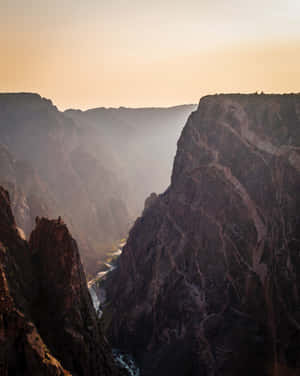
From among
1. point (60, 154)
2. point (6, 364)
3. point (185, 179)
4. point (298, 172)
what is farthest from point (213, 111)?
point (60, 154)

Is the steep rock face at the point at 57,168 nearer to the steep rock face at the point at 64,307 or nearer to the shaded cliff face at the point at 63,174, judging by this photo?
the shaded cliff face at the point at 63,174

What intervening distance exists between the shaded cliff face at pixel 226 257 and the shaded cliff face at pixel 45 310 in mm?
13705

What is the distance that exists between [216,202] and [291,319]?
1886 cm

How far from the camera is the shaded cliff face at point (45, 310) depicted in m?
25.2

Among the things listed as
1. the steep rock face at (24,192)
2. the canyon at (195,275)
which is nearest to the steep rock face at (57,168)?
the steep rock face at (24,192)

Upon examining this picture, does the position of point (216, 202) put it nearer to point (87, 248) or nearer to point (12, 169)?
point (87, 248)

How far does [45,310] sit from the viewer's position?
3170cm

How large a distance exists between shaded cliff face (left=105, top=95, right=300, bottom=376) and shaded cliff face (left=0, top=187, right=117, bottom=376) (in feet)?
45.0

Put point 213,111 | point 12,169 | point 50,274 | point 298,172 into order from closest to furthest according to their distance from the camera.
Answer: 1. point 50,274
2. point 298,172
3. point 213,111
4. point 12,169

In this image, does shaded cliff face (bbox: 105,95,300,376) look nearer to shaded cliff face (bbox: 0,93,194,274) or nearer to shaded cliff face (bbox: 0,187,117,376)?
shaded cliff face (bbox: 0,187,117,376)

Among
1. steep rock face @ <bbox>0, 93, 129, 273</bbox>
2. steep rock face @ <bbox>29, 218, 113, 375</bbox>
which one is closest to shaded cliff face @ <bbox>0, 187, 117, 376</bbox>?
steep rock face @ <bbox>29, 218, 113, 375</bbox>

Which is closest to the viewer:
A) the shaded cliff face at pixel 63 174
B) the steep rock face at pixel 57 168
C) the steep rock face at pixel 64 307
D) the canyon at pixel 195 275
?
the steep rock face at pixel 64 307

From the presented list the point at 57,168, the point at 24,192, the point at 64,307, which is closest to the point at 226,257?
the point at 64,307

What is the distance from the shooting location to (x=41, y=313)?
102ft
